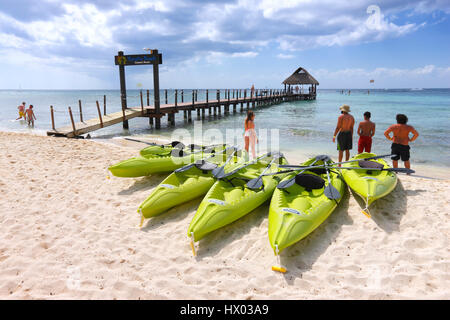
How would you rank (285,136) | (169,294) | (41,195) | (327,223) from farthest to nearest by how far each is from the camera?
(285,136) → (41,195) → (327,223) → (169,294)

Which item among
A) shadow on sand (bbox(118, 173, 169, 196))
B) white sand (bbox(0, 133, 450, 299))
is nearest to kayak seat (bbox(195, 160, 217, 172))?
white sand (bbox(0, 133, 450, 299))

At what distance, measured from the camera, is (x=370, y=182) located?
4.45m

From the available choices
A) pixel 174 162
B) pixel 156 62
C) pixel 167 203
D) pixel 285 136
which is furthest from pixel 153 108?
pixel 167 203

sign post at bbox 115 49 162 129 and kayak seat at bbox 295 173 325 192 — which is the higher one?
sign post at bbox 115 49 162 129

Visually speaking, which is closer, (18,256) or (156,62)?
(18,256)

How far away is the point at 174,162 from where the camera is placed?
5.95m

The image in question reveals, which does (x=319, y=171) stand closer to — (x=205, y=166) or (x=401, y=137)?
(x=401, y=137)

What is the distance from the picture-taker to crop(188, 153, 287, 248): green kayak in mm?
3601

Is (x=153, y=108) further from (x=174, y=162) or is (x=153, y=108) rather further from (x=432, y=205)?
(x=432, y=205)

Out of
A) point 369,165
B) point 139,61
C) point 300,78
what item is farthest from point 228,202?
point 300,78

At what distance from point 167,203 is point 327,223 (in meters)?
2.47

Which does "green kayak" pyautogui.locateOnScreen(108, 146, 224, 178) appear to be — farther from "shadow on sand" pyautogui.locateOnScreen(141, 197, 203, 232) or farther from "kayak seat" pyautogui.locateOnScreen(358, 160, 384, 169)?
"kayak seat" pyautogui.locateOnScreen(358, 160, 384, 169)

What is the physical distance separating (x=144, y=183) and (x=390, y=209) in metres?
4.59

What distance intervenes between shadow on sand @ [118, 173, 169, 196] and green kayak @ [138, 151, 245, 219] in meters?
0.88
